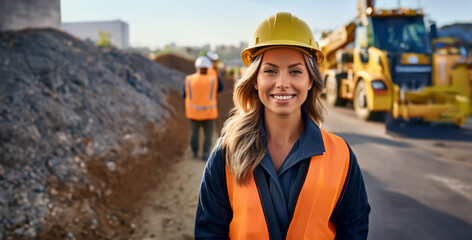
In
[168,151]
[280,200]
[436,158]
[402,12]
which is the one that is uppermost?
[402,12]

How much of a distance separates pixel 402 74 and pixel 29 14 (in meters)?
10.0

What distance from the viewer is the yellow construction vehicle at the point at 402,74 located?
768 cm

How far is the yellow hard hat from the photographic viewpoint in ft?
5.29

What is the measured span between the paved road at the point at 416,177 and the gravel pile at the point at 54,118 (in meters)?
3.76

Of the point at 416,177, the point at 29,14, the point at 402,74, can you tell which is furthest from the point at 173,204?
the point at 29,14

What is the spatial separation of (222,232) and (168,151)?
583 centimetres

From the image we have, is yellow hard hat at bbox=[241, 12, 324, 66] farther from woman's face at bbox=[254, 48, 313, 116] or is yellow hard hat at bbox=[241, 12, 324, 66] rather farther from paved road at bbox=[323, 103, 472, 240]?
paved road at bbox=[323, 103, 472, 240]

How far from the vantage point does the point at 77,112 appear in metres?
6.33

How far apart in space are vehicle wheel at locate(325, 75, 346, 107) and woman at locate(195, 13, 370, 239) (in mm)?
9796

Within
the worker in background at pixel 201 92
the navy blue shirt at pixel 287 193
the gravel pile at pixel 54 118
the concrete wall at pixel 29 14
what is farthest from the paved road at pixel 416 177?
the concrete wall at pixel 29 14

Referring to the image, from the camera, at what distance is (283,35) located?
162 cm

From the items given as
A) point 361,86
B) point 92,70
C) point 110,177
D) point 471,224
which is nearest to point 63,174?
point 110,177

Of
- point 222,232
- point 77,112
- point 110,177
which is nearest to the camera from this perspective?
point 222,232

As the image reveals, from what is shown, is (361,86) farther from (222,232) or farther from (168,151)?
(222,232)
